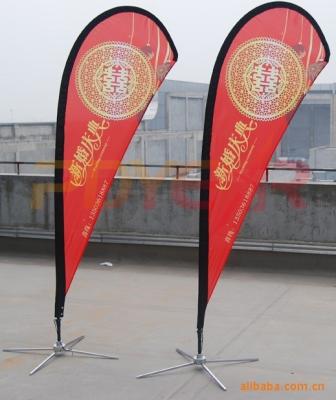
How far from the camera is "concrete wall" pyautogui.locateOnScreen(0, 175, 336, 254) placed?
11461 mm

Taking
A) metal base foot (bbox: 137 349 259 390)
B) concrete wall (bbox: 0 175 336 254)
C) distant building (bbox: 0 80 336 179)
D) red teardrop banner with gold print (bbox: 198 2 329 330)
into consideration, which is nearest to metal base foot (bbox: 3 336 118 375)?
metal base foot (bbox: 137 349 259 390)

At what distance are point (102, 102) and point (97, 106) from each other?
0.25ft

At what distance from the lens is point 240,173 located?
6.51 meters

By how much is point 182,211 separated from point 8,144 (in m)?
25.1

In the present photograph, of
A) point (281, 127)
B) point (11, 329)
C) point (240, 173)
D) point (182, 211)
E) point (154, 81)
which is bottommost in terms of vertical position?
point (11, 329)

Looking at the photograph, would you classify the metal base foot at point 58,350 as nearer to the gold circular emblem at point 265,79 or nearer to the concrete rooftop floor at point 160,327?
the concrete rooftop floor at point 160,327

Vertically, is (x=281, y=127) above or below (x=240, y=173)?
above

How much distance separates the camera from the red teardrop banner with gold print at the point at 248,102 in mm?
6418

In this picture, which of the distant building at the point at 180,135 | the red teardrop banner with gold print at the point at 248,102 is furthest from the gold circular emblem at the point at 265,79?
the distant building at the point at 180,135

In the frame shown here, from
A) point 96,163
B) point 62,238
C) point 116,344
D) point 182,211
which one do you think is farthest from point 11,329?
point 182,211

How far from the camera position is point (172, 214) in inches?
486

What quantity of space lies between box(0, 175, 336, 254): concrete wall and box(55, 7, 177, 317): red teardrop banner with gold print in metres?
4.79

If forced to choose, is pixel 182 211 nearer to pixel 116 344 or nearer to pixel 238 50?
pixel 116 344

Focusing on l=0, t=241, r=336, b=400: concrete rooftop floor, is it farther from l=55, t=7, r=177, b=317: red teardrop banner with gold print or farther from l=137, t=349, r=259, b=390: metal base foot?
l=55, t=7, r=177, b=317: red teardrop banner with gold print
